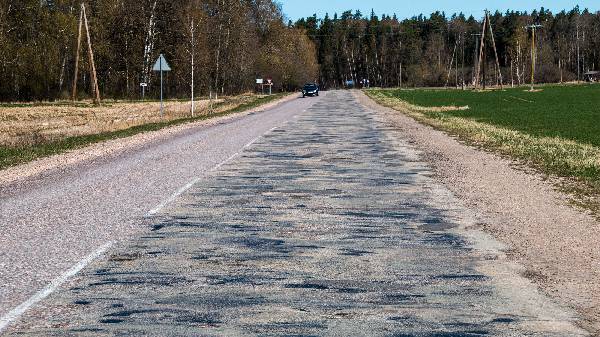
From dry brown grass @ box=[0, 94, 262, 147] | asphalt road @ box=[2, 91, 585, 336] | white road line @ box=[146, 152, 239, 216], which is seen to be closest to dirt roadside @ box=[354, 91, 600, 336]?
asphalt road @ box=[2, 91, 585, 336]

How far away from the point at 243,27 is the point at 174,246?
293ft

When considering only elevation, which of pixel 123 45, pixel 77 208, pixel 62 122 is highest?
pixel 123 45

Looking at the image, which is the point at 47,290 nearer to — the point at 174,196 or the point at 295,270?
the point at 295,270

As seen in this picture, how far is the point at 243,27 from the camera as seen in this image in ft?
314

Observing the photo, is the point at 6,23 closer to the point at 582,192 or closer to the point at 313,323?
the point at 582,192

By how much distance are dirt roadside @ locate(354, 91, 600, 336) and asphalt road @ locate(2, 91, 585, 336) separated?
23cm

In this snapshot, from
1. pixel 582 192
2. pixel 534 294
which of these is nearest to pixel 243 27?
pixel 582 192

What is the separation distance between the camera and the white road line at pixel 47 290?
5.73 meters

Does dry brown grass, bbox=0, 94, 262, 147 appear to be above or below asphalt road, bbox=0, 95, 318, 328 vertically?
above

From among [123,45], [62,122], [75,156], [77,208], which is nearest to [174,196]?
[77,208]

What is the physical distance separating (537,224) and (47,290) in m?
5.97

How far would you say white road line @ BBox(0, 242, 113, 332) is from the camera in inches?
226

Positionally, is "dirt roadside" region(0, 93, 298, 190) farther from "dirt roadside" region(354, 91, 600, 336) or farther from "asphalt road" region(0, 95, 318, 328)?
"dirt roadside" region(354, 91, 600, 336)

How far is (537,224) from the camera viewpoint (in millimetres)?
9836
